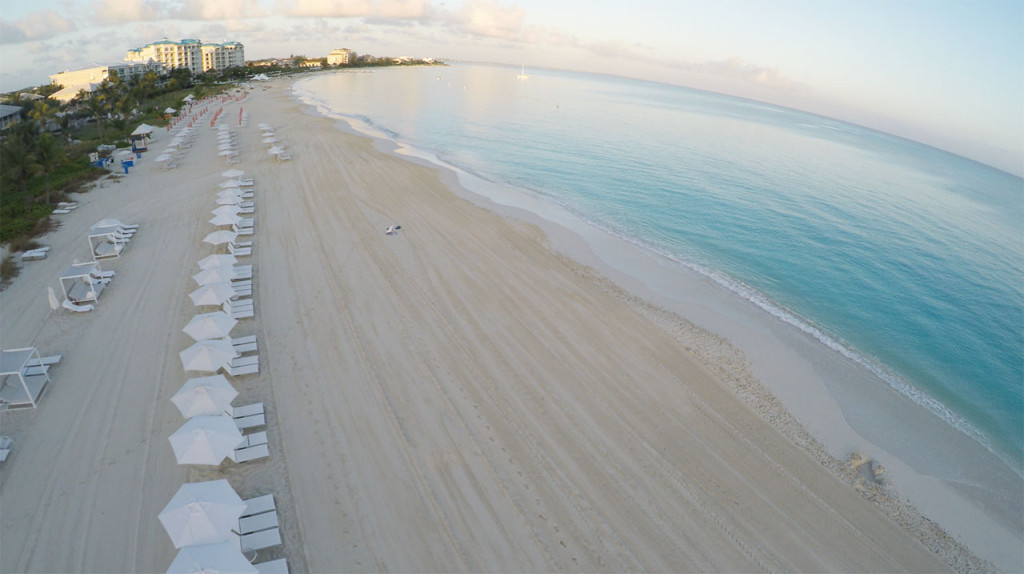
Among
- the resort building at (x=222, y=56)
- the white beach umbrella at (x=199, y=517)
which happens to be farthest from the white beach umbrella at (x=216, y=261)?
the resort building at (x=222, y=56)

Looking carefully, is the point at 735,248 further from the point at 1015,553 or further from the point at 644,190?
the point at 1015,553

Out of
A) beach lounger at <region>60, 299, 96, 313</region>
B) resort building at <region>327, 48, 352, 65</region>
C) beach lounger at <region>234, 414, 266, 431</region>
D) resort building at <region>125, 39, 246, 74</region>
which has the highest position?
resort building at <region>327, 48, 352, 65</region>

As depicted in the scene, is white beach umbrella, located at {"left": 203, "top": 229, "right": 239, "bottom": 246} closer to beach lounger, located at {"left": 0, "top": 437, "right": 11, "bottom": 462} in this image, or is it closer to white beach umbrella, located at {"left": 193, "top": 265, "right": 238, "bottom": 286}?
white beach umbrella, located at {"left": 193, "top": 265, "right": 238, "bottom": 286}

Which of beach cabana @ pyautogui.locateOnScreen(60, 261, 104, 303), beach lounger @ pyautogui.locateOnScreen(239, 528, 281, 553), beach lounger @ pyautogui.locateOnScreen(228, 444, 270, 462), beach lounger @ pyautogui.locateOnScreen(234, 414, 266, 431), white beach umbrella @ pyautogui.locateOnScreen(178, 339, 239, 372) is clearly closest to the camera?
beach lounger @ pyautogui.locateOnScreen(239, 528, 281, 553)

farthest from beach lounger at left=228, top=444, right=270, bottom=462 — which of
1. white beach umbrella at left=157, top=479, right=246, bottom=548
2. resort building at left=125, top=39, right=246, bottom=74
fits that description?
resort building at left=125, top=39, right=246, bottom=74

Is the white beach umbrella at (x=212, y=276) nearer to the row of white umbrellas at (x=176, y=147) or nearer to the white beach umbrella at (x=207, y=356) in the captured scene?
the white beach umbrella at (x=207, y=356)

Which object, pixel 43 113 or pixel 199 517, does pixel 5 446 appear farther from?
pixel 43 113

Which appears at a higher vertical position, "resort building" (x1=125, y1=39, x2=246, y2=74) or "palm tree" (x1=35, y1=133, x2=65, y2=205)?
"resort building" (x1=125, y1=39, x2=246, y2=74)
